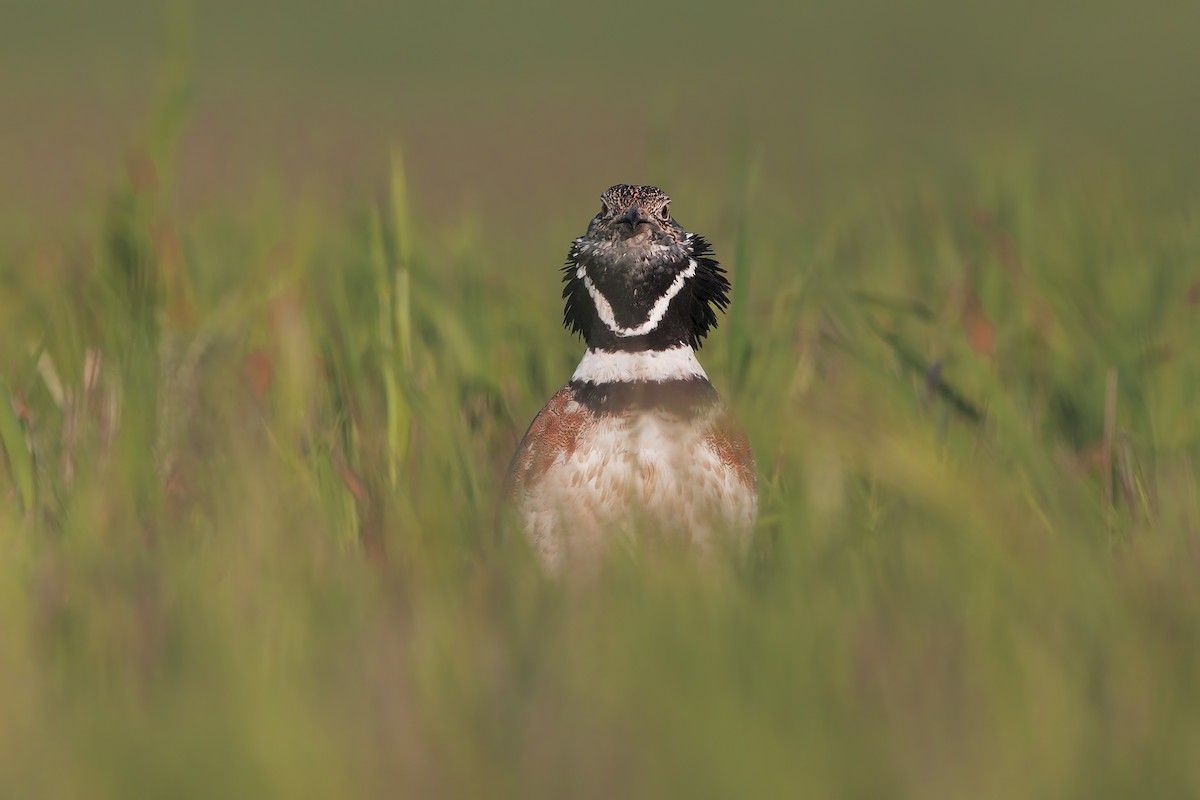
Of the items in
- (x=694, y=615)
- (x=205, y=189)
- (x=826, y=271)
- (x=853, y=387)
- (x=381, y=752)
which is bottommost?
(x=381, y=752)

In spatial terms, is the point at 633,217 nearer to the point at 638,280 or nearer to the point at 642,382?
the point at 638,280

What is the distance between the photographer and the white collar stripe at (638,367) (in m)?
3.81

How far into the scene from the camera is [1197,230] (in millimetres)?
5809

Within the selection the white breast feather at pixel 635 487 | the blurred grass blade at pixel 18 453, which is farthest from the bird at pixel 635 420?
the blurred grass blade at pixel 18 453

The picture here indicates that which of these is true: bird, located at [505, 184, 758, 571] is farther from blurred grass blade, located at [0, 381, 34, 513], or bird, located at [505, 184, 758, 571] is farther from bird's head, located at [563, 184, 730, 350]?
blurred grass blade, located at [0, 381, 34, 513]

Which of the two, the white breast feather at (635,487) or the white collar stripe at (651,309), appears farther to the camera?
the white collar stripe at (651,309)

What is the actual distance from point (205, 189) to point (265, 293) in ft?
12.0

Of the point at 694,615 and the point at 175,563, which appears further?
the point at 175,563

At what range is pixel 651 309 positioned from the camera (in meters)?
3.91

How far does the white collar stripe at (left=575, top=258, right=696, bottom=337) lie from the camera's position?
12.7ft

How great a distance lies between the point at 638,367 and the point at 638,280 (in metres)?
0.24

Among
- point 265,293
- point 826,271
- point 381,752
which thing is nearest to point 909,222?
point 826,271

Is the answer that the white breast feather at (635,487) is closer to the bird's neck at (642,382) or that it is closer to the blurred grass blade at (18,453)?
the bird's neck at (642,382)

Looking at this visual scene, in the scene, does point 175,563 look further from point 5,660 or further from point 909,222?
point 909,222
